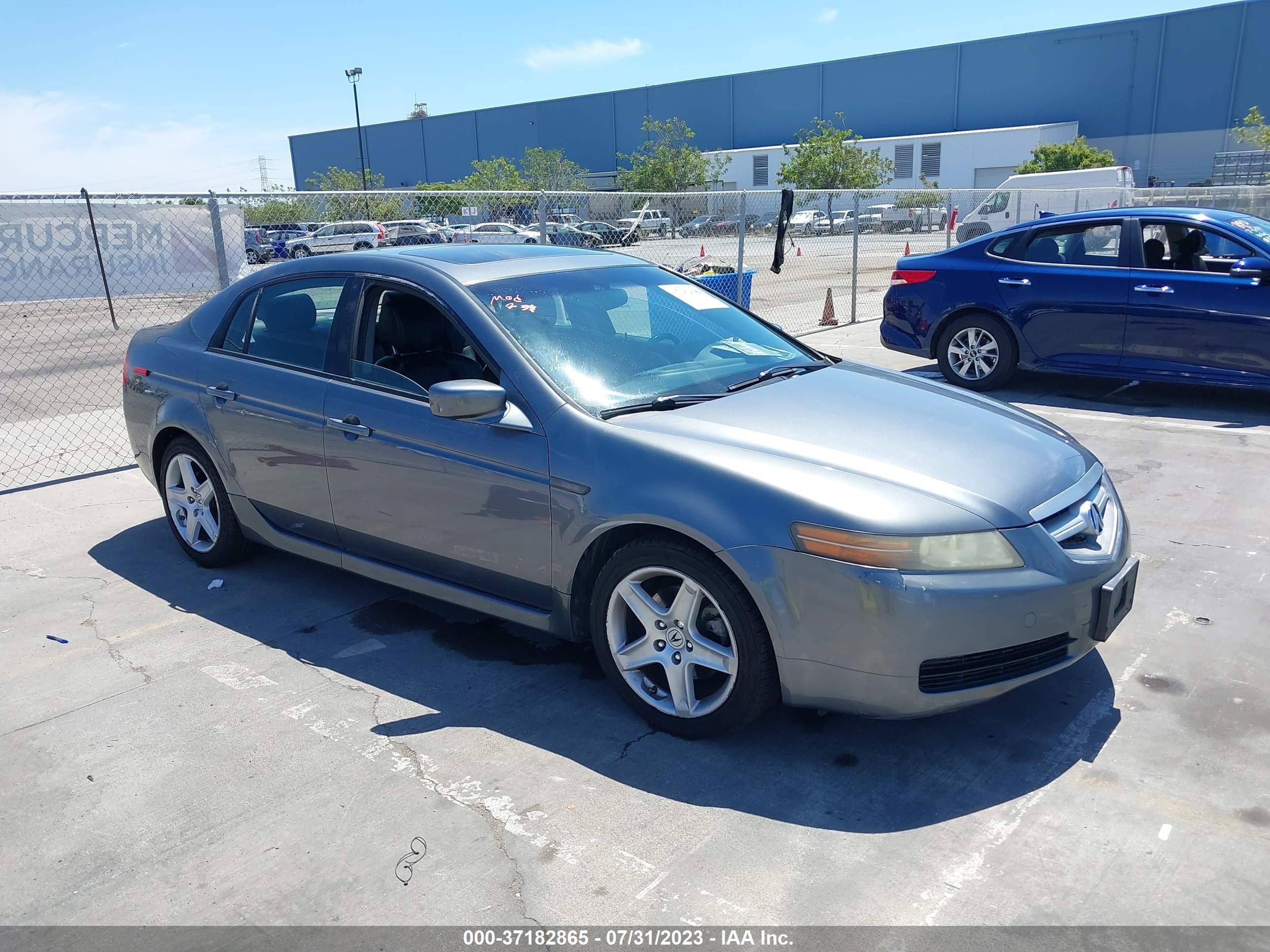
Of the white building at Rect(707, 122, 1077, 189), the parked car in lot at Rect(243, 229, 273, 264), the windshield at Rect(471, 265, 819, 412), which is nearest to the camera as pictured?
the windshield at Rect(471, 265, 819, 412)

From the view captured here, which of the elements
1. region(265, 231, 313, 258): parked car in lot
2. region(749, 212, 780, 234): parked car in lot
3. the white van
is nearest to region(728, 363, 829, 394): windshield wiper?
region(749, 212, 780, 234): parked car in lot

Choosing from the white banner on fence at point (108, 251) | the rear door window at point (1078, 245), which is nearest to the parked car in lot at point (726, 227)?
the rear door window at point (1078, 245)

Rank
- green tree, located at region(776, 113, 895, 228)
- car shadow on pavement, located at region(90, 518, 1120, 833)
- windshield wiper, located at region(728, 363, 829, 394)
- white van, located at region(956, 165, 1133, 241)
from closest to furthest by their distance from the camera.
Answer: car shadow on pavement, located at region(90, 518, 1120, 833), windshield wiper, located at region(728, 363, 829, 394), white van, located at region(956, 165, 1133, 241), green tree, located at region(776, 113, 895, 228)

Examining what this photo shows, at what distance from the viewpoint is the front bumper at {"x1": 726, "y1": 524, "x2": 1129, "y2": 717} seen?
298cm

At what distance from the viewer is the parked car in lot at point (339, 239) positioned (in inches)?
520

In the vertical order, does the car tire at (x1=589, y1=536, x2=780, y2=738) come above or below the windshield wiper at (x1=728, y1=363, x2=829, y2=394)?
below

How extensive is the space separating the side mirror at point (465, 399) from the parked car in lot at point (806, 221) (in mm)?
8869

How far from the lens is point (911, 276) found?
9266mm

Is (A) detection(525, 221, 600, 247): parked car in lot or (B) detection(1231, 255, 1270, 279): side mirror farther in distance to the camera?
(A) detection(525, 221, 600, 247): parked car in lot

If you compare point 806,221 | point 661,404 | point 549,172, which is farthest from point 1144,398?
point 549,172

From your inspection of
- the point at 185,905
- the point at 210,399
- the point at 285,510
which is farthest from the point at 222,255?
the point at 185,905

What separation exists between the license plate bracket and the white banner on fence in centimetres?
903

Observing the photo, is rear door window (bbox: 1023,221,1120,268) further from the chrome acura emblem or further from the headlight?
the headlight

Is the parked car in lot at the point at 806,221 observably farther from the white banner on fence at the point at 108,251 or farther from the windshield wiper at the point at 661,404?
the windshield wiper at the point at 661,404
